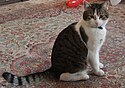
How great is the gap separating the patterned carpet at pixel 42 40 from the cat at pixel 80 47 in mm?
65

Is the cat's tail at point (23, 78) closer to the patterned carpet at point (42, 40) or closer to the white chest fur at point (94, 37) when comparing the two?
the patterned carpet at point (42, 40)

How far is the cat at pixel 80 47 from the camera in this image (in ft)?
5.12

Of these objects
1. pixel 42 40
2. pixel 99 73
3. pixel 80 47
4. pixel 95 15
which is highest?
pixel 95 15

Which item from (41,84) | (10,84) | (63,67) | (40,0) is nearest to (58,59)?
(63,67)

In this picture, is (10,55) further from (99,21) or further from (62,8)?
(62,8)

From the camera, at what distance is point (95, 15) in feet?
5.01

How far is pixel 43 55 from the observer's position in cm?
208

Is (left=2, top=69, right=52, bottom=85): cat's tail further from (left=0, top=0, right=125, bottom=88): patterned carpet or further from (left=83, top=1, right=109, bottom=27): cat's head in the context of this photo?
(left=83, top=1, right=109, bottom=27): cat's head

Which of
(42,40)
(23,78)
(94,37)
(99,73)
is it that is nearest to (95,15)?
(94,37)

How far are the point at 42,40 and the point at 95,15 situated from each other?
3.09 feet

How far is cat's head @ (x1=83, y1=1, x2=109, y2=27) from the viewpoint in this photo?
5.04ft

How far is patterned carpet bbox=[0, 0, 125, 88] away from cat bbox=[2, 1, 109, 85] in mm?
65

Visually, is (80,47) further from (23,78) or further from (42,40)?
(42,40)

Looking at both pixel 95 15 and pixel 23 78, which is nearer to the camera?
pixel 95 15
